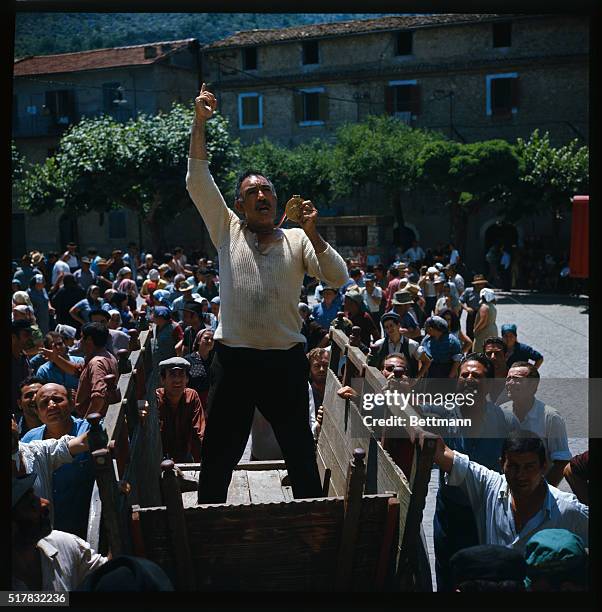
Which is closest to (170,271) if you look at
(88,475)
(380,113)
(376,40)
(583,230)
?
(88,475)

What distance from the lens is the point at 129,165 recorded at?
24781 mm

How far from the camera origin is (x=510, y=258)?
24703 millimetres

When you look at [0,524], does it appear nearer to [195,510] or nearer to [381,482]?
[195,510]

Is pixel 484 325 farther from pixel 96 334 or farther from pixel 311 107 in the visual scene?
pixel 311 107

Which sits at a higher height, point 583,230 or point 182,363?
point 583,230

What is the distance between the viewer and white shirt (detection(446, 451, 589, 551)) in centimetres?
353

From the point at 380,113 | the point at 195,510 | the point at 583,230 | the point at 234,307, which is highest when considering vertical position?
the point at 380,113

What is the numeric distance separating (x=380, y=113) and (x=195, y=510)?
28.9 metres

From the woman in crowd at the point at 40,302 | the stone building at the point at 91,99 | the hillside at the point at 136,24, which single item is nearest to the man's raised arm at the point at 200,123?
the hillside at the point at 136,24

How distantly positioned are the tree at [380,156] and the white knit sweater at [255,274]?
2506 centimetres

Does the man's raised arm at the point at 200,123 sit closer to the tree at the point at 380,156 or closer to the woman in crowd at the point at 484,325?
the woman in crowd at the point at 484,325

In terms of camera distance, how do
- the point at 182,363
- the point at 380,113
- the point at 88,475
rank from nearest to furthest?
the point at 88,475, the point at 182,363, the point at 380,113

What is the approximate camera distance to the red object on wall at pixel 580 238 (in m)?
3.27

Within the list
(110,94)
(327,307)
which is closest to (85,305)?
(327,307)
